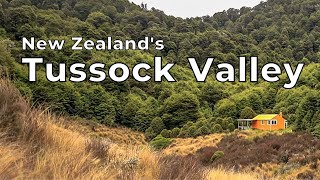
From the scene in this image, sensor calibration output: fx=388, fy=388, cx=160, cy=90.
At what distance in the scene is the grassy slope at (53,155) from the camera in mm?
2508

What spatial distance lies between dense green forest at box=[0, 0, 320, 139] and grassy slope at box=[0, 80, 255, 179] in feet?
2.93

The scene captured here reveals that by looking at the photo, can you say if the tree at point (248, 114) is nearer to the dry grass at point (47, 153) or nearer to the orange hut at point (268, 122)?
the orange hut at point (268, 122)

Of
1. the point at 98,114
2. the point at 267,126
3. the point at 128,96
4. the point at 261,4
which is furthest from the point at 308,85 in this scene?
the point at 261,4

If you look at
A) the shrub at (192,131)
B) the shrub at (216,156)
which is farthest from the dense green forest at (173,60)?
the shrub at (216,156)

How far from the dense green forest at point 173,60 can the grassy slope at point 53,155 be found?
2.93ft

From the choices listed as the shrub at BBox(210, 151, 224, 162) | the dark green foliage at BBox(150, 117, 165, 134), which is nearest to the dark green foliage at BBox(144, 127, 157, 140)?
the dark green foliage at BBox(150, 117, 165, 134)

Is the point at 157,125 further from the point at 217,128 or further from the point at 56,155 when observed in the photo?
the point at 56,155

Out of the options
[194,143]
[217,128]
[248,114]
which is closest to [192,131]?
[217,128]

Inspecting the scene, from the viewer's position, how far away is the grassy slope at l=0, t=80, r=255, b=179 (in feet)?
8.23

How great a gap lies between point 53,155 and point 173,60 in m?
62.9

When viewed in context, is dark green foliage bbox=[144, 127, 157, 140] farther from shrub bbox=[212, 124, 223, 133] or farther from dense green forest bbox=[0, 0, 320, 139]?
shrub bbox=[212, 124, 223, 133]

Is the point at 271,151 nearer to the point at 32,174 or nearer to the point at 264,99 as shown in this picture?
the point at 32,174

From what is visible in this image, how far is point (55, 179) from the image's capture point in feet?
7.80

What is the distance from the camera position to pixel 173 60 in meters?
65.4
